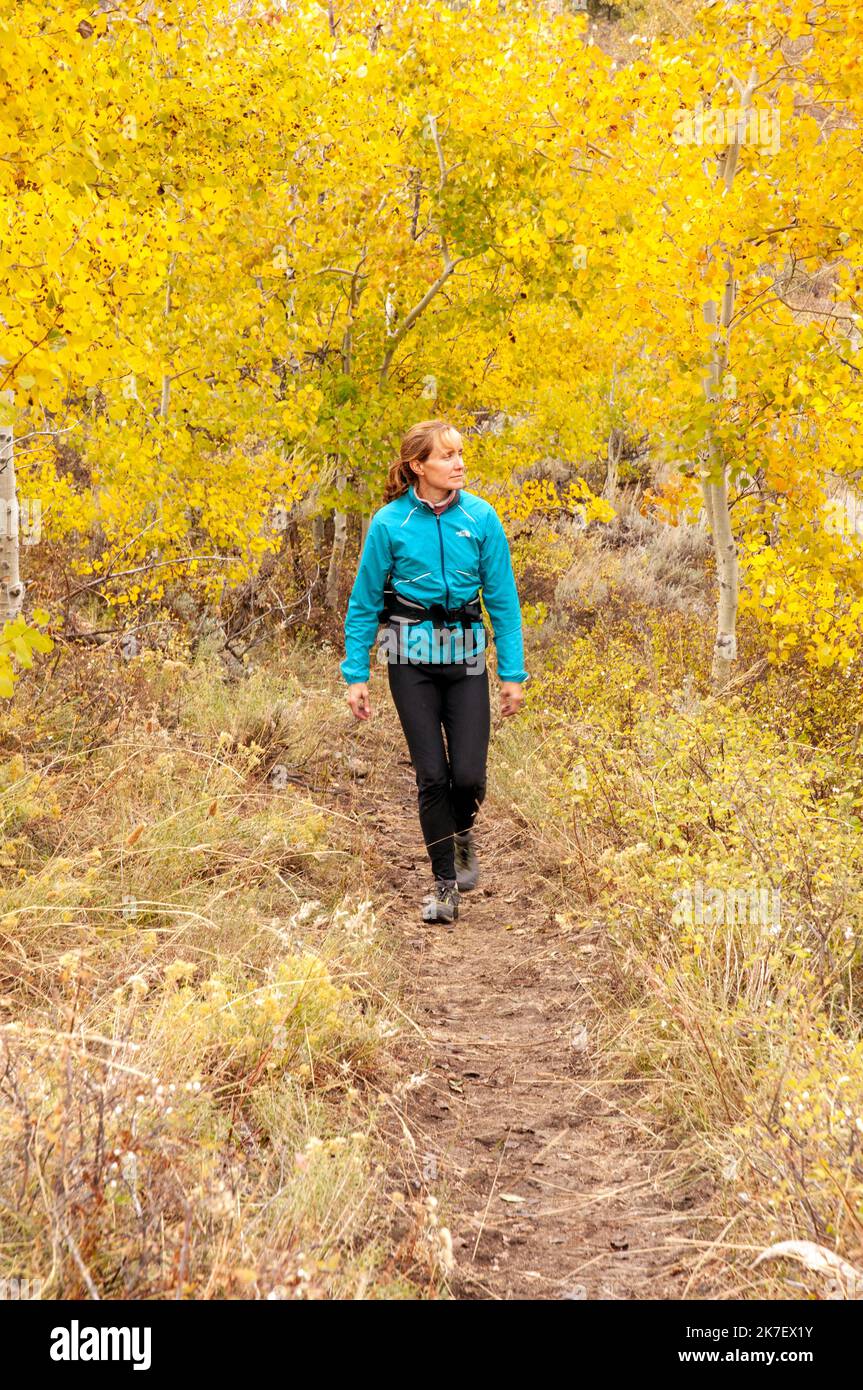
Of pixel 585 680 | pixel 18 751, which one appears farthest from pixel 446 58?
pixel 18 751

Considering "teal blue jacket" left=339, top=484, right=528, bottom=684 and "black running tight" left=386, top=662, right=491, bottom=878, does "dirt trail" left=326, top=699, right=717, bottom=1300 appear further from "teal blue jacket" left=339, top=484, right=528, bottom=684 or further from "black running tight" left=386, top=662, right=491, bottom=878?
"teal blue jacket" left=339, top=484, right=528, bottom=684

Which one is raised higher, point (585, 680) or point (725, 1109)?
point (585, 680)

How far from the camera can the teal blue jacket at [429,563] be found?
4.37 meters

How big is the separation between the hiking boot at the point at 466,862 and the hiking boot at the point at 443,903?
148 mm

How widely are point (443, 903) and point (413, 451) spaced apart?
1.93 m

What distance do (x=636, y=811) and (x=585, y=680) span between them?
2.82 meters

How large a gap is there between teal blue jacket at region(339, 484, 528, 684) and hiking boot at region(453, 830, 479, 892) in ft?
3.09

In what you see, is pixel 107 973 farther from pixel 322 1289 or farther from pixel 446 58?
pixel 446 58

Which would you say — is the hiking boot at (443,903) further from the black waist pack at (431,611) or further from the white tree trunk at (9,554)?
the white tree trunk at (9,554)

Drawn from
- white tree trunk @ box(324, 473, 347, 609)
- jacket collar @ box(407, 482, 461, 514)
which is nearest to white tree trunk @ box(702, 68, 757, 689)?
jacket collar @ box(407, 482, 461, 514)

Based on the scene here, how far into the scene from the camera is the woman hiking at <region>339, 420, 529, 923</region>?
172 inches

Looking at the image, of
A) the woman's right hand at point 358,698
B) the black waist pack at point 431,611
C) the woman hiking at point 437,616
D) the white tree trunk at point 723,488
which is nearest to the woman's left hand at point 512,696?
the woman hiking at point 437,616

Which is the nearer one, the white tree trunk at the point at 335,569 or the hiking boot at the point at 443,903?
the hiking boot at the point at 443,903
